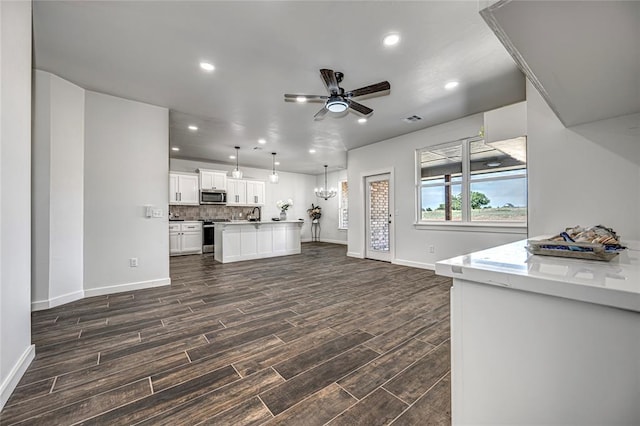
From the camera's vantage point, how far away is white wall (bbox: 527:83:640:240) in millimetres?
1530

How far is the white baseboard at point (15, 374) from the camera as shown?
1.44 m

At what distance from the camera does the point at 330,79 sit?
258 cm

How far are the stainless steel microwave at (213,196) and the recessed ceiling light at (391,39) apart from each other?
639 centimetres

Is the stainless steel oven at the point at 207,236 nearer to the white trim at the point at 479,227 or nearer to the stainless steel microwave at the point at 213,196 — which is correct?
the stainless steel microwave at the point at 213,196

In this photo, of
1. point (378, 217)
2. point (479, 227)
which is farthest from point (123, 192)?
point (479, 227)

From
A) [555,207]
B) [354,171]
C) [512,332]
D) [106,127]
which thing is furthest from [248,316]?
[354,171]

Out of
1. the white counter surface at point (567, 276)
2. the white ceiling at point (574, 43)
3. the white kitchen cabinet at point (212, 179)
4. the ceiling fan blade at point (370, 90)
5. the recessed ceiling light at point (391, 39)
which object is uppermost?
the recessed ceiling light at point (391, 39)

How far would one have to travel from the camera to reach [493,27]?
0.67m

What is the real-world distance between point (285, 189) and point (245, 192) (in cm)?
166

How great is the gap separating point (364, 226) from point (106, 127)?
16.1 ft

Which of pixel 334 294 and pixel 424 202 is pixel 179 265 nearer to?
pixel 334 294

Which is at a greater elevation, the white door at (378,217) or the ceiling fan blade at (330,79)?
the ceiling fan blade at (330,79)

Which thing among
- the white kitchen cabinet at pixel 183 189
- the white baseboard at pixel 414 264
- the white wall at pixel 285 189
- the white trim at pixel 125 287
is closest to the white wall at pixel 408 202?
the white baseboard at pixel 414 264

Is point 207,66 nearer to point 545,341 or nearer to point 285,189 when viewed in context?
point 545,341
